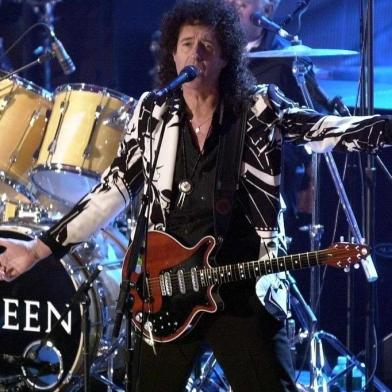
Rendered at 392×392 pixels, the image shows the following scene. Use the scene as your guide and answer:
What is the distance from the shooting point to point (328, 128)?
313 cm

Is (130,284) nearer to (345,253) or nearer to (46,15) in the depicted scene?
(345,253)

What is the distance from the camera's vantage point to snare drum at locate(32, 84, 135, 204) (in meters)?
4.97

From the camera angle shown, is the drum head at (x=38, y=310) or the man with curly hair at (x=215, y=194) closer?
the man with curly hair at (x=215, y=194)

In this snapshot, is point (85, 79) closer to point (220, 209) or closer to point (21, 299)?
point (21, 299)

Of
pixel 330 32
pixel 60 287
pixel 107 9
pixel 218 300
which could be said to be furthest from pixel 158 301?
pixel 107 9

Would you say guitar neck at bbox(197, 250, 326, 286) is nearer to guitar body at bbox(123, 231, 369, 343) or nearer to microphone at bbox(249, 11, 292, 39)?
guitar body at bbox(123, 231, 369, 343)

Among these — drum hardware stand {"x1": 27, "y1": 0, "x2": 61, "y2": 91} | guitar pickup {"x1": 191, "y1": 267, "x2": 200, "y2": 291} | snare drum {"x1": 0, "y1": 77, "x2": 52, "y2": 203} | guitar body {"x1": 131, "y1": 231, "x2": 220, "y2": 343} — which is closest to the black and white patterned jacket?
guitar body {"x1": 131, "y1": 231, "x2": 220, "y2": 343}

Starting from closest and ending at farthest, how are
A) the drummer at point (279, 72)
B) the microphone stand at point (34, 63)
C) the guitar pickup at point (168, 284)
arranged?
the guitar pickup at point (168, 284), the microphone stand at point (34, 63), the drummer at point (279, 72)

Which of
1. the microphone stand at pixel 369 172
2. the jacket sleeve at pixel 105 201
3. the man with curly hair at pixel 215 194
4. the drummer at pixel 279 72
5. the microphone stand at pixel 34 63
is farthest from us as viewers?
the drummer at pixel 279 72

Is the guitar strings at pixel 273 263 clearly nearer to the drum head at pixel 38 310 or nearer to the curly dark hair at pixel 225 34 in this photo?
the curly dark hair at pixel 225 34

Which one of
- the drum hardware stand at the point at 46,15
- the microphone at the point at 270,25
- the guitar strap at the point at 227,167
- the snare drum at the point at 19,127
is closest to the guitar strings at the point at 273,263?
the guitar strap at the point at 227,167

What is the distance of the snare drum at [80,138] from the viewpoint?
4969 mm

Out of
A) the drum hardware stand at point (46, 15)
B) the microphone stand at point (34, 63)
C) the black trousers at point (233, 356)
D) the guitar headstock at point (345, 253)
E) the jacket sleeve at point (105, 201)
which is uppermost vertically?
the drum hardware stand at point (46, 15)

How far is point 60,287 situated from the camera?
16.1 ft
